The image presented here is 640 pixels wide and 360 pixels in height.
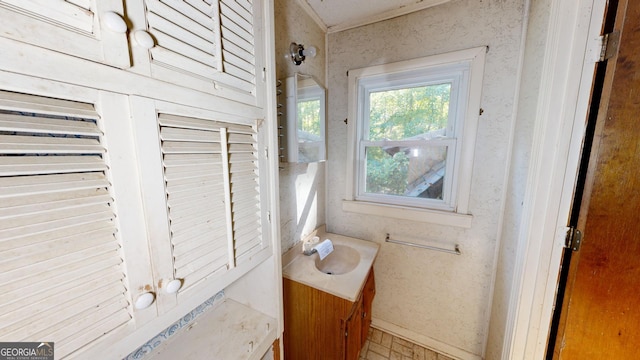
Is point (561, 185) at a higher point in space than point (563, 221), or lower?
higher

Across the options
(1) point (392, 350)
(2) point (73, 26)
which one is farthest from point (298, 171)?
(1) point (392, 350)

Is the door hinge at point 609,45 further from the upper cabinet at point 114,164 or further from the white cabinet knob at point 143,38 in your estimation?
the white cabinet knob at point 143,38

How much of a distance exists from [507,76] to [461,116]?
0.30 metres

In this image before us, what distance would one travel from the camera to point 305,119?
1.37 metres

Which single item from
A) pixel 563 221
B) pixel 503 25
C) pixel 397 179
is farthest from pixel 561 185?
pixel 503 25

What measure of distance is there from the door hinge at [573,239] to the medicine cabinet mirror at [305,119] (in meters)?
1.24

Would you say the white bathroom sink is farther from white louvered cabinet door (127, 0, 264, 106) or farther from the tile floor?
white louvered cabinet door (127, 0, 264, 106)

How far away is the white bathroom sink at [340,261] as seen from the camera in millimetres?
1521

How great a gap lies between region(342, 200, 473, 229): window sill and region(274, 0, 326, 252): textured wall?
31 centimetres

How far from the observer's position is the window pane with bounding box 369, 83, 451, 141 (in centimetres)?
149

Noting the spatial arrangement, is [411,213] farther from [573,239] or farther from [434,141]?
[573,239]

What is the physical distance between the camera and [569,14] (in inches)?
30.7

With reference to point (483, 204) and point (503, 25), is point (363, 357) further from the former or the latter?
point (503, 25)

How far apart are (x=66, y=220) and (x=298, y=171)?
1.14 m
